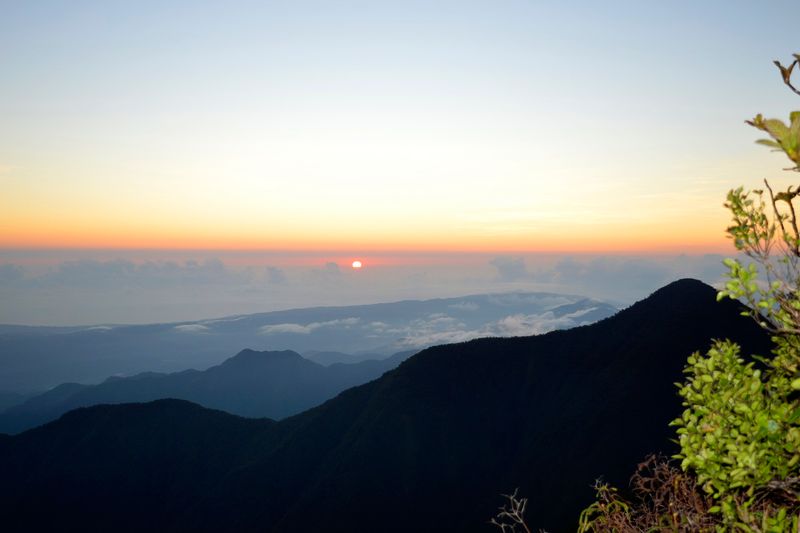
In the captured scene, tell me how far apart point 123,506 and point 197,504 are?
22700mm

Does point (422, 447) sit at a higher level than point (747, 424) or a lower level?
lower

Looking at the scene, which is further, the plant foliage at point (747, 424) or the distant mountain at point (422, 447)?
the distant mountain at point (422, 447)

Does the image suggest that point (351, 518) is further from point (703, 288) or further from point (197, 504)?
point (703, 288)

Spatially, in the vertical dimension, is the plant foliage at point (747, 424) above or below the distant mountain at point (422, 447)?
above

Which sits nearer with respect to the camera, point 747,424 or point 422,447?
point 747,424

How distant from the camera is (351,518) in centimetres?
9256

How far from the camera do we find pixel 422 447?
105062 millimetres

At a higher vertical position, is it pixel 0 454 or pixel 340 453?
pixel 340 453

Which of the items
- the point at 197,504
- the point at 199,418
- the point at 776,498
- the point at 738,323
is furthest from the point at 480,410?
the point at 776,498

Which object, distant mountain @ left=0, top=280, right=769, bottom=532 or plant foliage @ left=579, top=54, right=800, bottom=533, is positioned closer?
plant foliage @ left=579, top=54, right=800, bottom=533

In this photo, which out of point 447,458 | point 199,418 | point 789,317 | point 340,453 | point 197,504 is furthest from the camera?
point 199,418

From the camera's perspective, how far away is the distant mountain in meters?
85.9

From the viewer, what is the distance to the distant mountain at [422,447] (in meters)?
85.9

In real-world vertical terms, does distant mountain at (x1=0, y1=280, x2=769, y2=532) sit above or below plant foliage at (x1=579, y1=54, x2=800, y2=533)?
below
